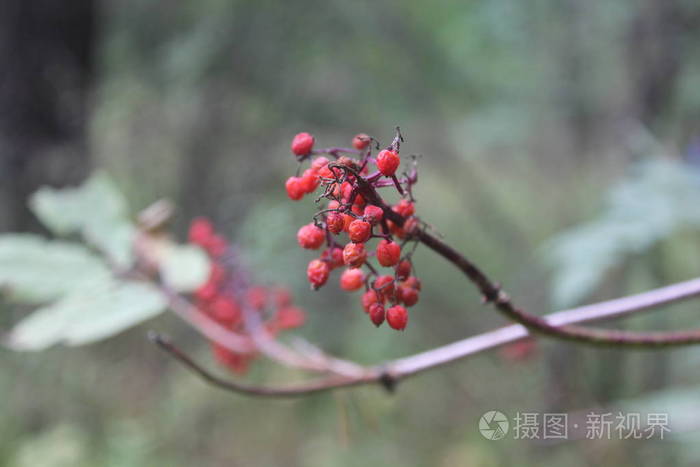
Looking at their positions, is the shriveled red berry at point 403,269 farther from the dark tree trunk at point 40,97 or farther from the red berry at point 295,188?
the dark tree trunk at point 40,97

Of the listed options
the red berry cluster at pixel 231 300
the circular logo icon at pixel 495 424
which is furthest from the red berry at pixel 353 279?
the red berry cluster at pixel 231 300

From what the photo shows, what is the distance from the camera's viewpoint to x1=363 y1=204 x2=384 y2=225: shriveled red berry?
55 centimetres

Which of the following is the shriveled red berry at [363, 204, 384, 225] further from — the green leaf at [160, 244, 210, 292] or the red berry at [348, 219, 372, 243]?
the green leaf at [160, 244, 210, 292]

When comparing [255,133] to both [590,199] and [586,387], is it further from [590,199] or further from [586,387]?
[590,199]

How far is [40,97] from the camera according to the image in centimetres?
359

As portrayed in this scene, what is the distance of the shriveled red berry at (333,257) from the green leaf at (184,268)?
691mm

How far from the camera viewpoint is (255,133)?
17.0 feet

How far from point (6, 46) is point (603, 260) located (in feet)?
11.6

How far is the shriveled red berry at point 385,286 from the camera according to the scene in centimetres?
63

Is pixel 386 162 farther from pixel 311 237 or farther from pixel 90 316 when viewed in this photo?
pixel 90 316

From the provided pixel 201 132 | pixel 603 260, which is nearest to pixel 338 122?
pixel 201 132

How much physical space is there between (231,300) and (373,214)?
1.06 meters

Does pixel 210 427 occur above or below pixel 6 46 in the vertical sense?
below

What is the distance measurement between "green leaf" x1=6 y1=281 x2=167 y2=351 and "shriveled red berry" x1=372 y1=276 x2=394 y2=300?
2.03 ft
